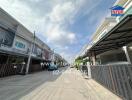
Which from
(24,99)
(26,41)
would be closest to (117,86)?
(24,99)

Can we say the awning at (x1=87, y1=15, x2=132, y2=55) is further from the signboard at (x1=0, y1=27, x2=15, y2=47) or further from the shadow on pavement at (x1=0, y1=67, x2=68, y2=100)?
the signboard at (x1=0, y1=27, x2=15, y2=47)

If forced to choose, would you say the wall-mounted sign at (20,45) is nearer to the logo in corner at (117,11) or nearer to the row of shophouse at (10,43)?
the row of shophouse at (10,43)

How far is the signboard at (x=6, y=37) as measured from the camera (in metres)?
14.5

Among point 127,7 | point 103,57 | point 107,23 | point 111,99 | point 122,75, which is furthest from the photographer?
point 103,57

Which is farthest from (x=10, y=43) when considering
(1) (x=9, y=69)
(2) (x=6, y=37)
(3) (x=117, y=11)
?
(3) (x=117, y=11)

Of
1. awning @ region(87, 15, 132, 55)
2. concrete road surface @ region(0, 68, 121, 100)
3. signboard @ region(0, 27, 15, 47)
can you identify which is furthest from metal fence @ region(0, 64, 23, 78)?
awning @ region(87, 15, 132, 55)

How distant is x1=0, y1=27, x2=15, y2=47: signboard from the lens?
1448 centimetres

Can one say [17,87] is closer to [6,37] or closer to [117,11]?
[6,37]

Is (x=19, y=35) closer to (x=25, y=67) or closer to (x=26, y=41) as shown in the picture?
(x=26, y=41)

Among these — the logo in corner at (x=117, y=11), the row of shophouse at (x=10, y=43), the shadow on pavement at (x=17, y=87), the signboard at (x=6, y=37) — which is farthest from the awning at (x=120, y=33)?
the signboard at (x=6, y=37)

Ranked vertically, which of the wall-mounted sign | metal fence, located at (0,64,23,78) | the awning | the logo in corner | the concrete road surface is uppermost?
the logo in corner

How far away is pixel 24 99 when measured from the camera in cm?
530

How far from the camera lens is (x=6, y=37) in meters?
15.3

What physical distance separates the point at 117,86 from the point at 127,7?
33.2 ft
